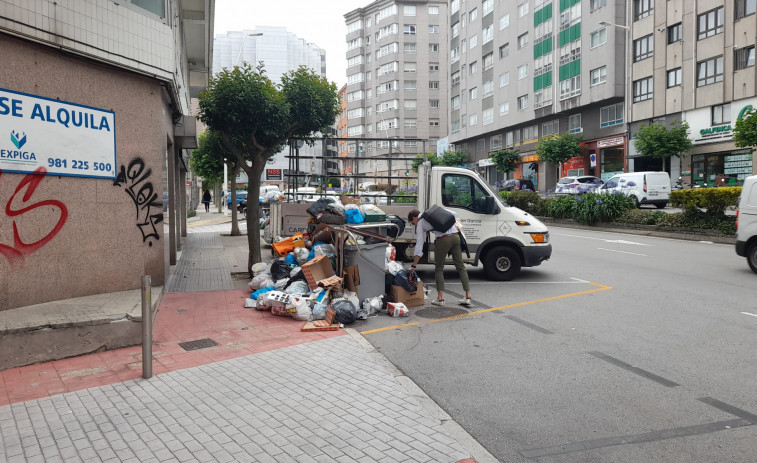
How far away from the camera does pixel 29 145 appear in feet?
21.5

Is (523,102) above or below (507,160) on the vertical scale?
above

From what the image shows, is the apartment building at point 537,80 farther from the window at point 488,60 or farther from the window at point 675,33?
the window at point 675,33

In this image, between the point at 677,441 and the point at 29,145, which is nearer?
the point at 677,441

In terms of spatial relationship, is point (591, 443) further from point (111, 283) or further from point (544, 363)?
point (111, 283)

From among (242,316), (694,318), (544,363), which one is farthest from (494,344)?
(242,316)

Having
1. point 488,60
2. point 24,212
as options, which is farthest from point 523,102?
point 24,212

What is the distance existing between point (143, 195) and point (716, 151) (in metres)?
35.4

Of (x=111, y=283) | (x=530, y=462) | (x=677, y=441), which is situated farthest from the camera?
(x=111, y=283)

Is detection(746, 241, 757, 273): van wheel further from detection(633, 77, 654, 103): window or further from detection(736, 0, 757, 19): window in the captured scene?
detection(633, 77, 654, 103): window

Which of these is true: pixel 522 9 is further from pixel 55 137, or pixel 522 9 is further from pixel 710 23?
pixel 55 137

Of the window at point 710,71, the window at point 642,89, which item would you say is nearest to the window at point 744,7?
the window at point 710,71

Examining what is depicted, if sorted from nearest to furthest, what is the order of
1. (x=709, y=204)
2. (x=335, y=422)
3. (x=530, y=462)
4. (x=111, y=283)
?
(x=530, y=462) → (x=335, y=422) → (x=111, y=283) → (x=709, y=204)

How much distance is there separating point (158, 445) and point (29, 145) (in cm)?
454

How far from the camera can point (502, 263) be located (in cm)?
1084
